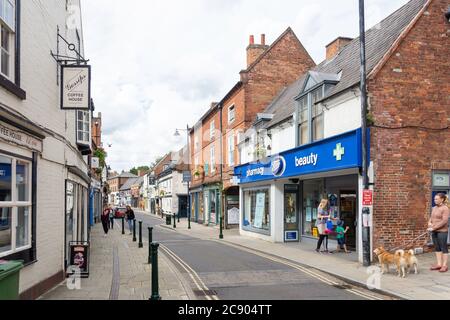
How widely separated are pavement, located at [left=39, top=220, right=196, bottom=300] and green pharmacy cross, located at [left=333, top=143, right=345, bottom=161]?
5.87 metres

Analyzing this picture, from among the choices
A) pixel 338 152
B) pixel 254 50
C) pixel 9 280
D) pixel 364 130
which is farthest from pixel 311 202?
pixel 9 280

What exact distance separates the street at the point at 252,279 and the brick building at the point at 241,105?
39.6ft

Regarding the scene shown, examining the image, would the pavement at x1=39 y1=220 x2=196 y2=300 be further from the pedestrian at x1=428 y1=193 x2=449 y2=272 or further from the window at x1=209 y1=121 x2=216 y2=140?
the window at x1=209 y1=121 x2=216 y2=140

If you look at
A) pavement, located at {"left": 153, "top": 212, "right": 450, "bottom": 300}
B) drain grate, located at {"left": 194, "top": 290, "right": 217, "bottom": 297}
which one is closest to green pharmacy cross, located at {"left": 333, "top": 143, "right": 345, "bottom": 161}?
pavement, located at {"left": 153, "top": 212, "right": 450, "bottom": 300}

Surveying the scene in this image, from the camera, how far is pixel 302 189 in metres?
18.8

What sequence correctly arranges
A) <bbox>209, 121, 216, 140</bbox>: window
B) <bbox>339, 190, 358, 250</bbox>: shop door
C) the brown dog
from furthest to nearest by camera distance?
<bbox>209, 121, 216, 140</bbox>: window < <bbox>339, 190, 358, 250</bbox>: shop door < the brown dog

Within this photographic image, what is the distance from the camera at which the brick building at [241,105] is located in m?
25.7

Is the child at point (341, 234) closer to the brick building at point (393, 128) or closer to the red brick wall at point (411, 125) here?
the brick building at point (393, 128)

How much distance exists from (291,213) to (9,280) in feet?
49.1

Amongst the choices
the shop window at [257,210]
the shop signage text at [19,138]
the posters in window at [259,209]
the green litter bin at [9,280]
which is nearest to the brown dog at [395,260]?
the shop signage text at [19,138]

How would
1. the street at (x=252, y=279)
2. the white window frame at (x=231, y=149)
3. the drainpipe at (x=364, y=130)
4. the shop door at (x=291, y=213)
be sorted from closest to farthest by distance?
the street at (x=252, y=279) → the drainpipe at (x=364, y=130) → the shop door at (x=291, y=213) → the white window frame at (x=231, y=149)

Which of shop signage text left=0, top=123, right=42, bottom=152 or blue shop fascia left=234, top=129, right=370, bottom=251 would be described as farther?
blue shop fascia left=234, top=129, right=370, bottom=251

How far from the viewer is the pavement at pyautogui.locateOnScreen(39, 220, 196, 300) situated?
8430 mm
